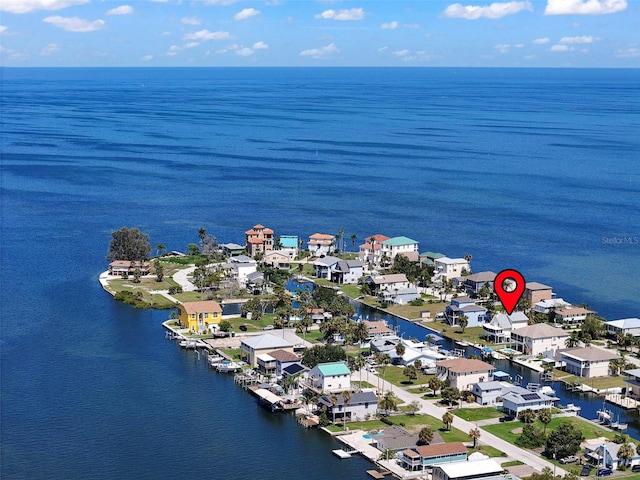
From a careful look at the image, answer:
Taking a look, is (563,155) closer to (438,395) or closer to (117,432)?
(438,395)

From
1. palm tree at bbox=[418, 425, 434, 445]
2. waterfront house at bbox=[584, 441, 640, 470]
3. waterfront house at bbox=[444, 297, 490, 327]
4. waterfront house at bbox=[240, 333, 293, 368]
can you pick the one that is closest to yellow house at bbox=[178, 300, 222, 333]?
waterfront house at bbox=[240, 333, 293, 368]

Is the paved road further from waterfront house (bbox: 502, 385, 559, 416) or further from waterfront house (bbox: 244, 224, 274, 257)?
waterfront house (bbox: 244, 224, 274, 257)

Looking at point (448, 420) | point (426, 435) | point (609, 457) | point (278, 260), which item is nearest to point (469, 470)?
→ point (426, 435)

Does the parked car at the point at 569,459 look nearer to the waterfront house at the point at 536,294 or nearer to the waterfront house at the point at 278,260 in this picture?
the waterfront house at the point at 536,294

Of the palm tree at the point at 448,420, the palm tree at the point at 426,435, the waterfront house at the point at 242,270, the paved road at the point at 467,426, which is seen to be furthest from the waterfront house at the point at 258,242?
the palm tree at the point at 426,435

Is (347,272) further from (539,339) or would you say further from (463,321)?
(539,339)
